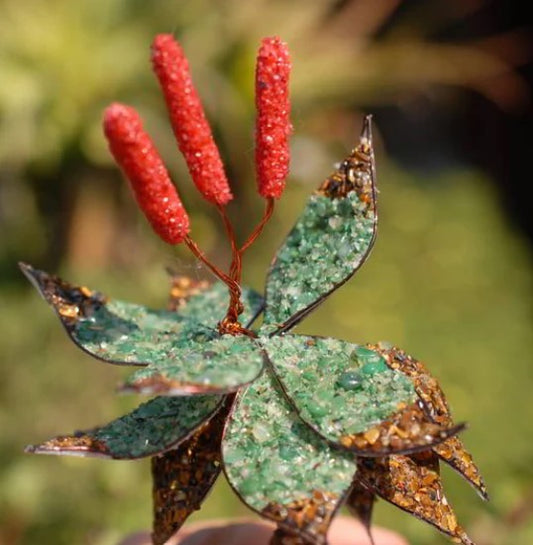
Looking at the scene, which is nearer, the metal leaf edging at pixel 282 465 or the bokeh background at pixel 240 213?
the metal leaf edging at pixel 282 465

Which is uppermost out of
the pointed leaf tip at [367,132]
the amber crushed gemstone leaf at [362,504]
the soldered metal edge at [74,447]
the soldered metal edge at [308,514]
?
the pointed leaf tip at [367,132]

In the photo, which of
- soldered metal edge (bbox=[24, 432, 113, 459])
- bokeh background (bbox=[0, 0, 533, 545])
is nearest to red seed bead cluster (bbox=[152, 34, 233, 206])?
soldered metal edge (bbox=[24, 432, 113, 459])

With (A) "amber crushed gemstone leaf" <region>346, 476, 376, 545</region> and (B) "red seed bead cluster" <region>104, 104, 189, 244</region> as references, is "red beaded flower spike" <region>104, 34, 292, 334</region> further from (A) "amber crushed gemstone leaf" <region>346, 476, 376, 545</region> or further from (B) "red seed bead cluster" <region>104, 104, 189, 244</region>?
(A) "amber crushed gemstone leaf" <region>346, 476, 376, 545</region>

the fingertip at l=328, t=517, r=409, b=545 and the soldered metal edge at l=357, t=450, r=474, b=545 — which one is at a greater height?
the soldered metal edge at l=357, t=450, r=474, b=545

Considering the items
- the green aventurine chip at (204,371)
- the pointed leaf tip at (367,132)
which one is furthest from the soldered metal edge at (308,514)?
the pointed leaf tip at (367,132)

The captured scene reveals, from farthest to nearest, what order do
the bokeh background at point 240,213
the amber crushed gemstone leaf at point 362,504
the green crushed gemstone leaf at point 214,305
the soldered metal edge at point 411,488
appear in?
the bokeh background at point 240,213
the amber crushed gemstone leaf at point 362,504
the green crushed gemstone leaf at point 214,305
the soldered metal edge at point 411,488

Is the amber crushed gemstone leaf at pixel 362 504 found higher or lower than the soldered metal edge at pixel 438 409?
lower

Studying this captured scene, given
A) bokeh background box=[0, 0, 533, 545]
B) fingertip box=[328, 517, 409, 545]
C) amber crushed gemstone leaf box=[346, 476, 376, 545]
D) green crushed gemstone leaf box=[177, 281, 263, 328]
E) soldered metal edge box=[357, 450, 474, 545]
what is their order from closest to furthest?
1. soldered metal edge box=[357, 450, 474, 545]
2. green crushed gemstone leaf box=[177, 281, 263, 328]
3. amber crushed gemstone leaf box=[346, 476, 376, 545]
4. fingertip box=[328, 517, 409, 545]
5. bokeh background box=[0, 0, 533, 545]

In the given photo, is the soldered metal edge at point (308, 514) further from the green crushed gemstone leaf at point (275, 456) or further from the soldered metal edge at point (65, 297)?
the soldered metal edge at point (65, 297)
